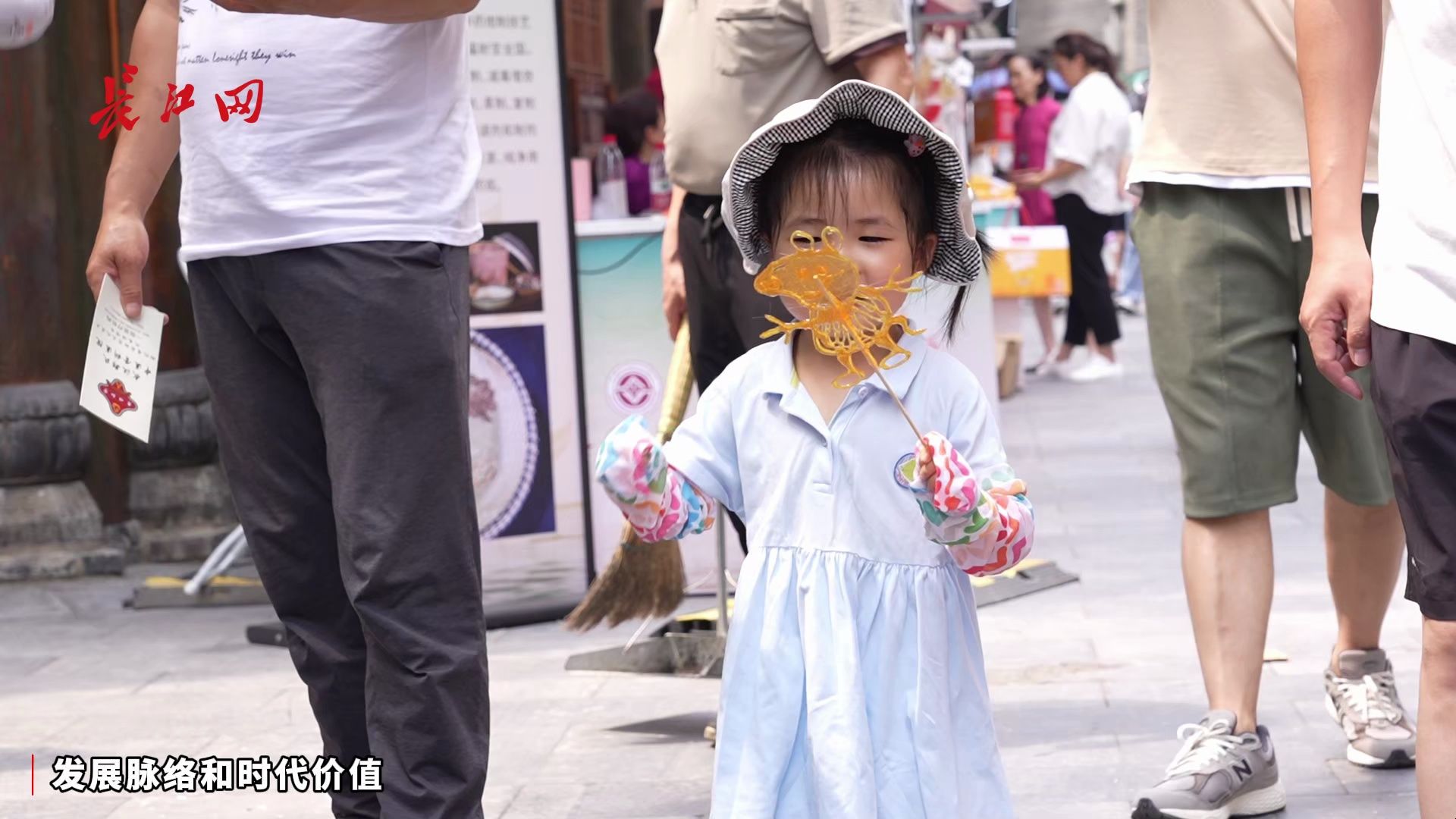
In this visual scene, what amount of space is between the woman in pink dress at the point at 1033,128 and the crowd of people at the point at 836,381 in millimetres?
10439

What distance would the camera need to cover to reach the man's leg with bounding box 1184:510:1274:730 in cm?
364

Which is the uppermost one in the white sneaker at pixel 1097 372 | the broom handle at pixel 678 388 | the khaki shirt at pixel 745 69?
the khaki shirt at pixel 745 69

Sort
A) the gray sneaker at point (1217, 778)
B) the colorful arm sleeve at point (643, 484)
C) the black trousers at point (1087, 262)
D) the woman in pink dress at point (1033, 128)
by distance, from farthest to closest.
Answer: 1. the woman in pink dress at point (1033, 128)
2. the black trousers at point (1087, 262)
3. the gray sneaker at point (1217, 778)
4. the colorful arm sleeve at point (643, 484)

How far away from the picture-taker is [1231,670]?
12.0 ft

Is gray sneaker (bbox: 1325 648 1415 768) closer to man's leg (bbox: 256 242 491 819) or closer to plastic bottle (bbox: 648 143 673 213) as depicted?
man's leg (bbox: 256 242 491 819)

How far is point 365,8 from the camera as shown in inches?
111

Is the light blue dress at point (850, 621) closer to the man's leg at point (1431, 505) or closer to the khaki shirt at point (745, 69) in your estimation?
the man's leg at point (1431, 505)

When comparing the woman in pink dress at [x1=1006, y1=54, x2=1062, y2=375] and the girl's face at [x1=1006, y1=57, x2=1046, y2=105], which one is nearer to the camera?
the woman in pink dress at [x1=1006, y1=54, x2=1062, y2=375]

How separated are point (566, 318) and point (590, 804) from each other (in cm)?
238

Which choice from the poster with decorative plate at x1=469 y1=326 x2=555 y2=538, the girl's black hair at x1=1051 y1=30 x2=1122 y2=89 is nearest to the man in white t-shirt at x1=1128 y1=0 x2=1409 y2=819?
the poster with decorative plate at x1=469 y1=326 x2=555 y2=538

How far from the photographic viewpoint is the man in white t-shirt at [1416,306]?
7.57 feet

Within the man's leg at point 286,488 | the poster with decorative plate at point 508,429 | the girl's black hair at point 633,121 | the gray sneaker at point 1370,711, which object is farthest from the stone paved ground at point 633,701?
the girl's black hair at point 633,121

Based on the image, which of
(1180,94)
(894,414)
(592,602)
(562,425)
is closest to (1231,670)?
(1180,94)

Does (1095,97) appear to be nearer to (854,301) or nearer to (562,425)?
(562,425)
